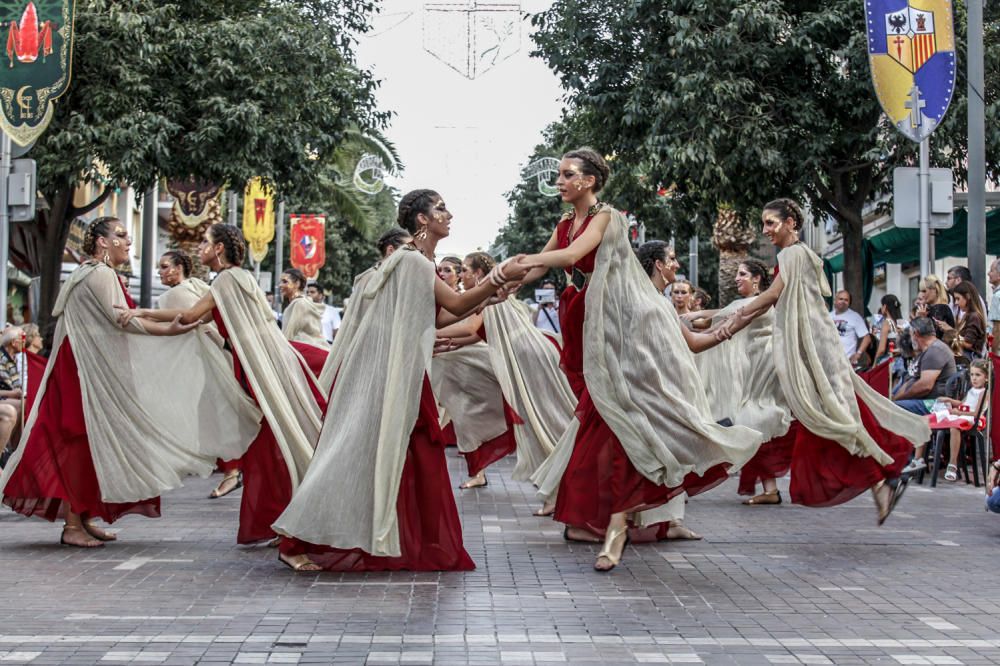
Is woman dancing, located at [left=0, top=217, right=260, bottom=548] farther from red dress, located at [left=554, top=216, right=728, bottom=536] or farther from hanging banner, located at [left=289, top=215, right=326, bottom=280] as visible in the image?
hanging banner, located at [left=289, top=215, right=326, bottom=280]

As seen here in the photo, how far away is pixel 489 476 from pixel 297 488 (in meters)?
6.09

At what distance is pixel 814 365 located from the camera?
9.22 m

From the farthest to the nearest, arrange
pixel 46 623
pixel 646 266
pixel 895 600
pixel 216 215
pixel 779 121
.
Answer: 1. pixel 216 215
2. pixel 779 121
3. pixel 646 266
4. pixel 895 600
5. pixel 46 623

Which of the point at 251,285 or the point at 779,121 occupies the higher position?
the point at 779,121

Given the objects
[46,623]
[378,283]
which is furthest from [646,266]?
[46,623]

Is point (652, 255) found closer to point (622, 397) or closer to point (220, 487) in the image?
point (622, 397)

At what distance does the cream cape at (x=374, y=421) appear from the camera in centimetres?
Answer: 691

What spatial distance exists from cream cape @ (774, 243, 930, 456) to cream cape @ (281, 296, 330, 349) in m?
6.09

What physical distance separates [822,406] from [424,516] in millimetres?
3149

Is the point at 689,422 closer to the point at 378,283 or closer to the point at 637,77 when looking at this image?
the point at 378,283

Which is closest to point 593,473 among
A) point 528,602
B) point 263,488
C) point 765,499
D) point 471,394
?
point 528,602

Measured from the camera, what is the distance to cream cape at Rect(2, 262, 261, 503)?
27.1 feet

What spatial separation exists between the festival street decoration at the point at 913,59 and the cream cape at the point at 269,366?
924 cm

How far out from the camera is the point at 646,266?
9055 millimetres
